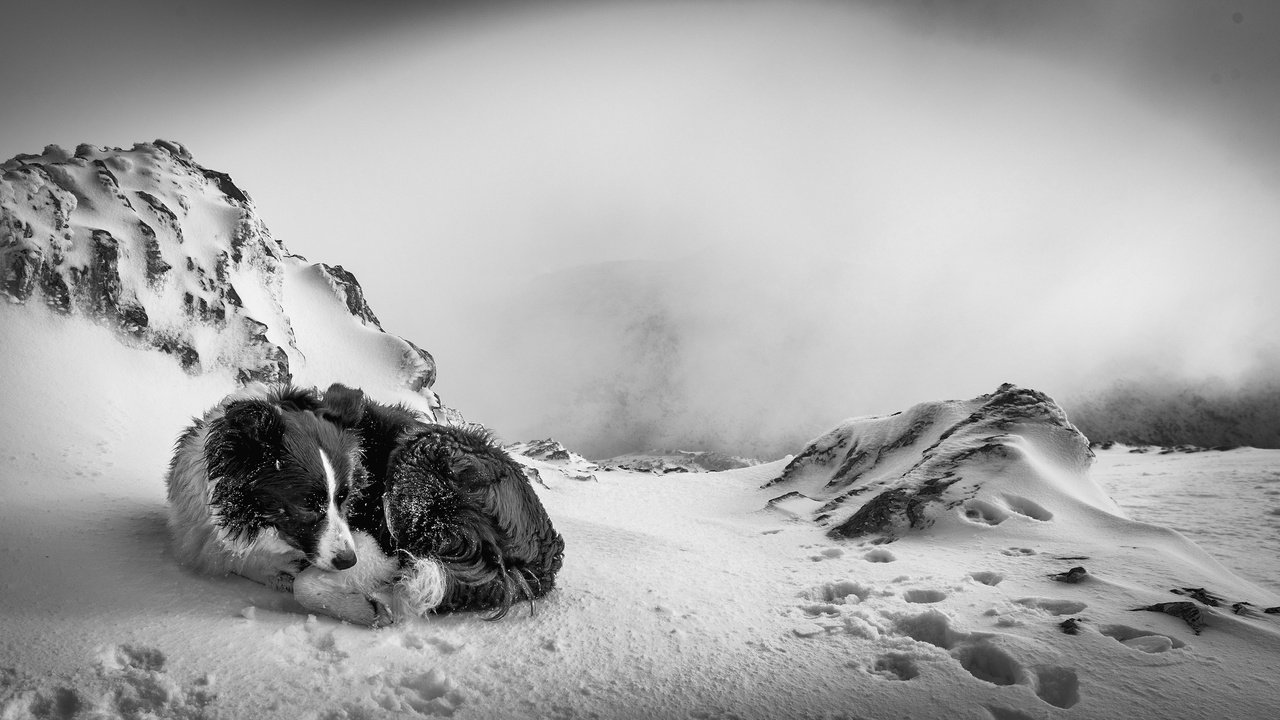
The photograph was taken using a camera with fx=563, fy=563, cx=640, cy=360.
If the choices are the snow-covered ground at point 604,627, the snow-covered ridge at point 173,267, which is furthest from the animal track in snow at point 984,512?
the snow-covered ridge at point 173,267

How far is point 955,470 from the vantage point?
5738mm

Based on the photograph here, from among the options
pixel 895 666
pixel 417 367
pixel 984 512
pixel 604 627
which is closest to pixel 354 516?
pixel 604 627

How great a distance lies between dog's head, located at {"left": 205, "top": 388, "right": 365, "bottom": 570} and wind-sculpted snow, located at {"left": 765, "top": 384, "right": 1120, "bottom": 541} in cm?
441

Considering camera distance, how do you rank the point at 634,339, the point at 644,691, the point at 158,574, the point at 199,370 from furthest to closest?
the point at 634,339
the point at 199,370
the point at 158,574
the point at 644,691

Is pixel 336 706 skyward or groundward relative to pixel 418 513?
groundward

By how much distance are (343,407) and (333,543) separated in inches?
38.8

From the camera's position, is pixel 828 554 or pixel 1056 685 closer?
pixel 1056 685

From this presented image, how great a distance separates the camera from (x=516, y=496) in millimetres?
3109

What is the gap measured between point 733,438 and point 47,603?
31.3m

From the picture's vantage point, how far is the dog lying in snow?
8.80 feet

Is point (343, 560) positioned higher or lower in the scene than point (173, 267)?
A: lower

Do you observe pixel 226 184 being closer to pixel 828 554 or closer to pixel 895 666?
pixel 828 554

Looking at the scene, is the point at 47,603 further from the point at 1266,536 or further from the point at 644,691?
the point at 1266,536

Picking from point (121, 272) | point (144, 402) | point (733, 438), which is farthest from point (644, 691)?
point (733, 438)
